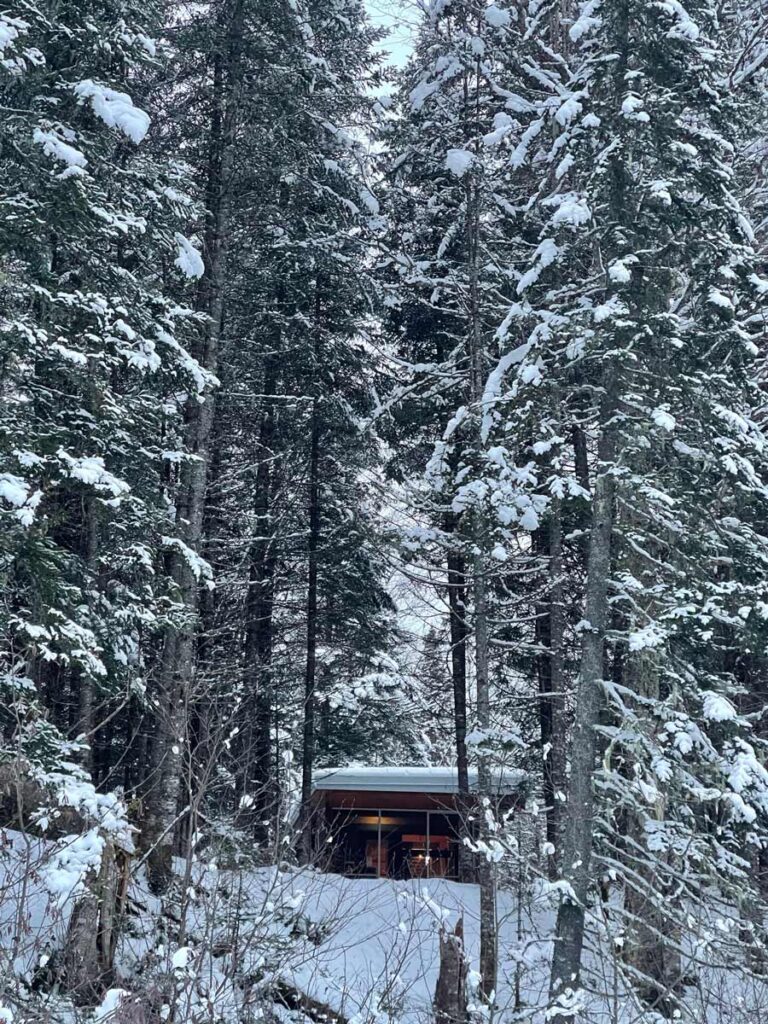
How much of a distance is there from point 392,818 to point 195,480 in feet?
43.5

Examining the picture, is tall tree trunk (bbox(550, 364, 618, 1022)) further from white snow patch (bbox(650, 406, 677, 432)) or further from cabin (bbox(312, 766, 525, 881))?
cabin (bbox(312, 766, 525, 881))

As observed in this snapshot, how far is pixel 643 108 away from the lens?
9.82 m

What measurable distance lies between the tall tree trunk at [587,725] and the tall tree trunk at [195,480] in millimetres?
4653

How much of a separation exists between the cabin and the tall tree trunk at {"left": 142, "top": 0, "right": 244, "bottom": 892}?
22.1 ft

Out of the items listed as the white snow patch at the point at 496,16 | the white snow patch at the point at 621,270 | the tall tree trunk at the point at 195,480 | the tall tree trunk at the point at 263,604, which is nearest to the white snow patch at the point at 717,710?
the white snow patch at the point at 621,270

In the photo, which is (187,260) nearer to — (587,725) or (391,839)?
(587,725)

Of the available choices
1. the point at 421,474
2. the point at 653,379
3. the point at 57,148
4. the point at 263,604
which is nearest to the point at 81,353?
the point at 57,148

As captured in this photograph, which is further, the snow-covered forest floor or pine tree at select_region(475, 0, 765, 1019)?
pine tree at select_region(475, 0, 765, 1019)

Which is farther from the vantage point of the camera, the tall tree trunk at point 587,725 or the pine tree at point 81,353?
the tall tree trunk at point 587,725

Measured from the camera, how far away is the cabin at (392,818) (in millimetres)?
20578

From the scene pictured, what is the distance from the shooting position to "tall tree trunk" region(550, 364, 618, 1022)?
9195mm

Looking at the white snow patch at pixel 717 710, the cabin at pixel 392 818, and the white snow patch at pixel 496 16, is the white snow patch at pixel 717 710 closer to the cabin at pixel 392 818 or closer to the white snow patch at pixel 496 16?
the white snow patch at pixel 496 16

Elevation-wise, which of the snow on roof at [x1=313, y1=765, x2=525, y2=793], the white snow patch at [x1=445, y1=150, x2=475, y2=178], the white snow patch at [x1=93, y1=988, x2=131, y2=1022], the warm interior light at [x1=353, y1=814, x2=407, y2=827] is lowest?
the warm interior light at [x1=353, y1=814, x2=407, y2=827]

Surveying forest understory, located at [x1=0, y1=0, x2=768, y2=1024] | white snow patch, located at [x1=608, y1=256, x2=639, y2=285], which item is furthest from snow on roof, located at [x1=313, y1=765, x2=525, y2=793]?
white snow patch, located at [x1=608, y1=256, x2=639, y2=285]
